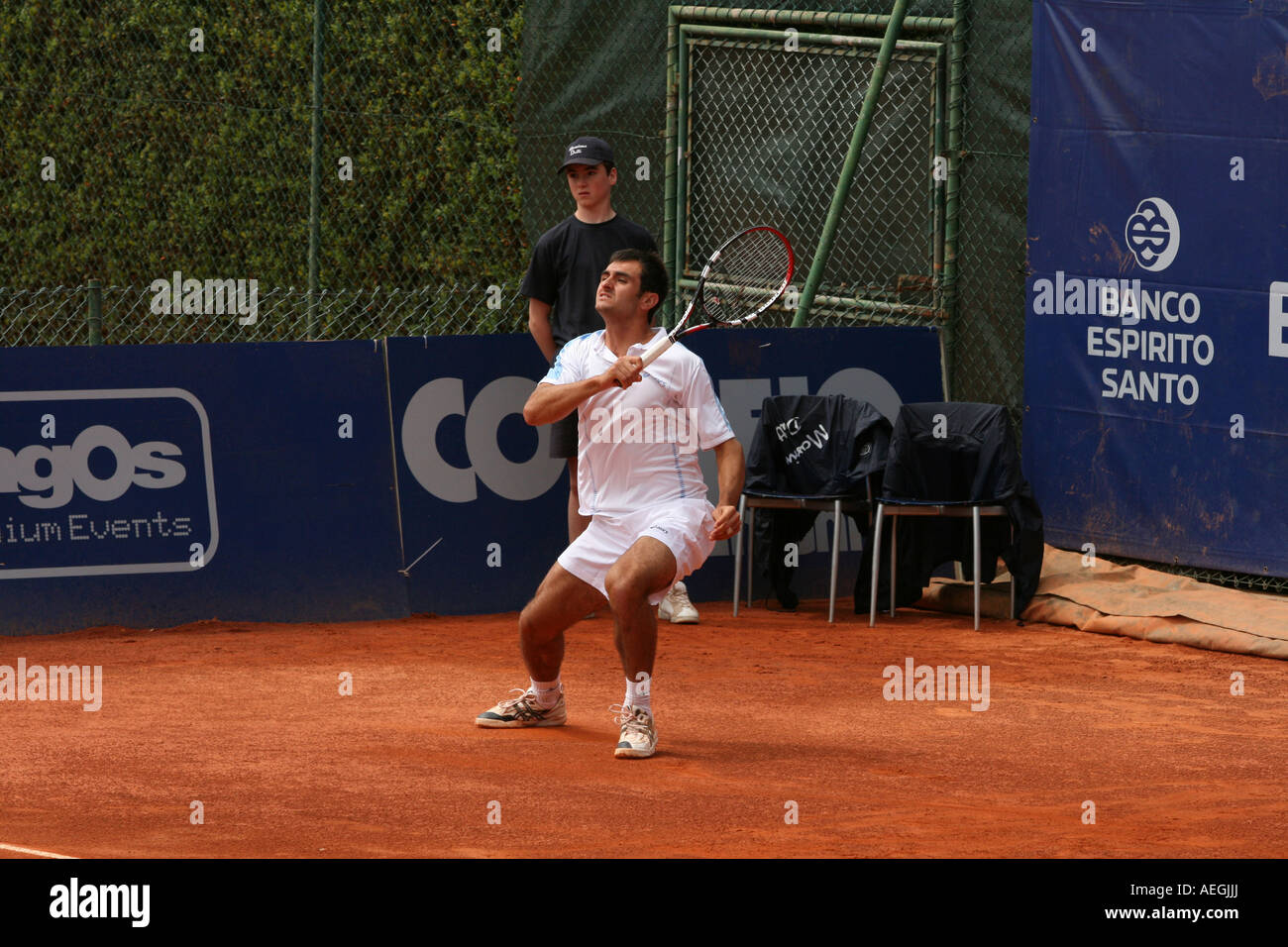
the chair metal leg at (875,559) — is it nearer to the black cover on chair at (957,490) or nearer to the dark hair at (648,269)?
the black cover on chair at (957,490)

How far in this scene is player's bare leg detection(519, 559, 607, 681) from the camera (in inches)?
247

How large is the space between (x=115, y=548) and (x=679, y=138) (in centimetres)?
496

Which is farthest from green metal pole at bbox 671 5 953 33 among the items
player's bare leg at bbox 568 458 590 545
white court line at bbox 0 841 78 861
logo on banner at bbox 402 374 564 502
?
white court line at bbox 0 841 78 861

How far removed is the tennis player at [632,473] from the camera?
20.1 feet

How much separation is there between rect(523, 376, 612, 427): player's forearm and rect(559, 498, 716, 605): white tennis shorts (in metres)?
0.40

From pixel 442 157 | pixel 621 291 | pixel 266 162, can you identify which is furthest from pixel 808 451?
pixel 266 162

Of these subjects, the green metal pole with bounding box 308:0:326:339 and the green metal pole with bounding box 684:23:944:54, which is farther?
the green metal pole with bounding box 308:0:326:339

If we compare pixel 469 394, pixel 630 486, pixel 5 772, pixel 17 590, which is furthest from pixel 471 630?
pixel 5 772

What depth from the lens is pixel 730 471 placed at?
6.29 m

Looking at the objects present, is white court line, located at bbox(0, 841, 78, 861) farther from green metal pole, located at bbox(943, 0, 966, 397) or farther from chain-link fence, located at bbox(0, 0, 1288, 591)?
green metal pole, located at bbox(943, 0, 966, 397)

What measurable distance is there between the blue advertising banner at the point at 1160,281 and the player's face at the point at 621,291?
3837 millimetres

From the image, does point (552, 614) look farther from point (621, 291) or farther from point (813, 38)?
point (813, 38)

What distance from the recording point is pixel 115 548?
8430mm

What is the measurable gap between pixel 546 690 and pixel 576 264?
8.93ft
